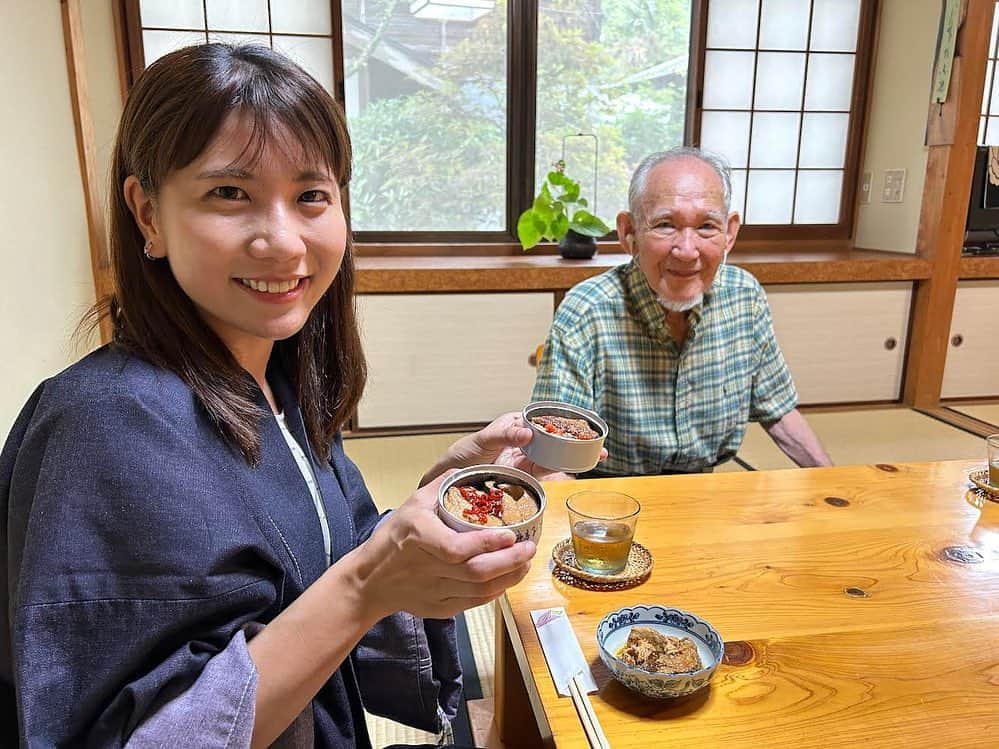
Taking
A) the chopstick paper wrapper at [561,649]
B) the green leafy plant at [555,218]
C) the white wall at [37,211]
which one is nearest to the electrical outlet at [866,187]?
the green leafy plant at [555,218]

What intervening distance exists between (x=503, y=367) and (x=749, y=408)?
179cm

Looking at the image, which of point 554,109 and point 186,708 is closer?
point 186,708

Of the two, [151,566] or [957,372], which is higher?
[151,566]

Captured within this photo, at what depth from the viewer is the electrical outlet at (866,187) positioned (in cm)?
439

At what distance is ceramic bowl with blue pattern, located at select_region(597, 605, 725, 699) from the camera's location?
0.83 m

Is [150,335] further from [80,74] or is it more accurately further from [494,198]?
[494,198]

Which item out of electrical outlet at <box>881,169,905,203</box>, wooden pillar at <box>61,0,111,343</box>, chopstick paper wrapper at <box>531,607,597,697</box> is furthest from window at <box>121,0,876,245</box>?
chopstick paper wrapper at <box>531,607,597,697</box>

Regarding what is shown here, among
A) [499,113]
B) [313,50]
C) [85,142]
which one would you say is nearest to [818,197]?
[499,113]

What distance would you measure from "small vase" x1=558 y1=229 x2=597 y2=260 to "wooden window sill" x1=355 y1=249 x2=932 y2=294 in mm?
49

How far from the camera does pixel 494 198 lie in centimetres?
413

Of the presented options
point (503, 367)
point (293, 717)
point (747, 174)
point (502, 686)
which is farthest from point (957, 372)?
point (293, 717)

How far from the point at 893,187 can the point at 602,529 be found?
392 centimetres

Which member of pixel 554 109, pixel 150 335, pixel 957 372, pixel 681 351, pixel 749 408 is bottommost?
pixel 957 372

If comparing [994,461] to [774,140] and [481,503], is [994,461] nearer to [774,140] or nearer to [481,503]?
[481,503]
